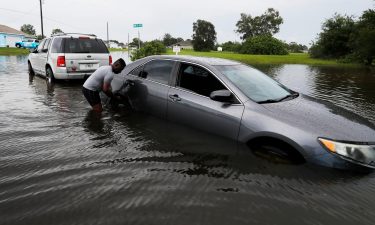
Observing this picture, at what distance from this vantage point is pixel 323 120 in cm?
447

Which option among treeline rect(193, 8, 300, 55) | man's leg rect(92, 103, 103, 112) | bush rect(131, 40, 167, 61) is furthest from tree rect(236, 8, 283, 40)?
man's leg rect(92, 103, 103, 112)

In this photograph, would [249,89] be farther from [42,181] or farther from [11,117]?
[11,117]

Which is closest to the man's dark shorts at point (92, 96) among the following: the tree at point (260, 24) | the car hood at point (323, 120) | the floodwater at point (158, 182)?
the floodwater at point (158, 182)

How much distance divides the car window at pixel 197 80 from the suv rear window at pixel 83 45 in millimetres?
7162

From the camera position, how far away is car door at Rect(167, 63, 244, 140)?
4.90m

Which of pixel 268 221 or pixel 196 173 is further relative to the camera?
pixel 196 173

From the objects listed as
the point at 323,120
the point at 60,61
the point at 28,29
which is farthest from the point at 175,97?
the point at 28,29

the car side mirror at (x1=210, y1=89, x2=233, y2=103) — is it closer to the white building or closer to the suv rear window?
the suv rear window

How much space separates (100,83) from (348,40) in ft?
159

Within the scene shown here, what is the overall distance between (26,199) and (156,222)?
4.99 feet

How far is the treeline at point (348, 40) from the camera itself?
38281 millimetres

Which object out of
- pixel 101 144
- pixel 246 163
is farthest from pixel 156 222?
pixel 101 144

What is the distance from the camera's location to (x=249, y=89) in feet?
17.2

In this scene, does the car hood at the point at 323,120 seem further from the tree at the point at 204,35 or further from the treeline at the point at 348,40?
the tree at the point at 204,35
